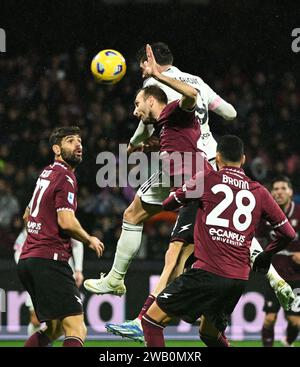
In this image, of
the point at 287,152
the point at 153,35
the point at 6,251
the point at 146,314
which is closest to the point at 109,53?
the point at 146,314

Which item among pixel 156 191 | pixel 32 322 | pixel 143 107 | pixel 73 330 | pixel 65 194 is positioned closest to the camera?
pixel 73 330

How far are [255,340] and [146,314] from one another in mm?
5385

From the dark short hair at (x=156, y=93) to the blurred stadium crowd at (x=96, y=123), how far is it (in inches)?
201

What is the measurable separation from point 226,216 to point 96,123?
823 centimetres

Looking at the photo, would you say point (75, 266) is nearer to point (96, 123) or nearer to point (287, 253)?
point (287, 253)

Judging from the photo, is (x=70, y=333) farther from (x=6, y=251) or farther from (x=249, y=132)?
(x=249, y=132)

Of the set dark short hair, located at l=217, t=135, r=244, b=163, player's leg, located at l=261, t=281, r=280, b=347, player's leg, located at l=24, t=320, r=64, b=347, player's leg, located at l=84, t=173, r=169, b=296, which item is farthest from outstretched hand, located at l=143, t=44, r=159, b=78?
player's leg, located at l=261, t=281, r=280, b=347

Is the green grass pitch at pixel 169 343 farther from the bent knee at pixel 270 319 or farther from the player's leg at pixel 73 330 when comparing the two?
the player's leg at pixel 73 330

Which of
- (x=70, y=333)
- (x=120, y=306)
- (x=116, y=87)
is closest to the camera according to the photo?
(x=70, y=333)

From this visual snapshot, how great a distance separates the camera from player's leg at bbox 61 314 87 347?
705cm

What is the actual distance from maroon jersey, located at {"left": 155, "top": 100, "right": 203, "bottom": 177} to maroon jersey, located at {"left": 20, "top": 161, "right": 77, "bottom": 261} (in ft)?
2.85

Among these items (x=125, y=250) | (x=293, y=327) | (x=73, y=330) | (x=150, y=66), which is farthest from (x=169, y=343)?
(x=150, y=66)

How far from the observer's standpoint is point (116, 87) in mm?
15930

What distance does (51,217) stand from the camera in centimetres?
727
